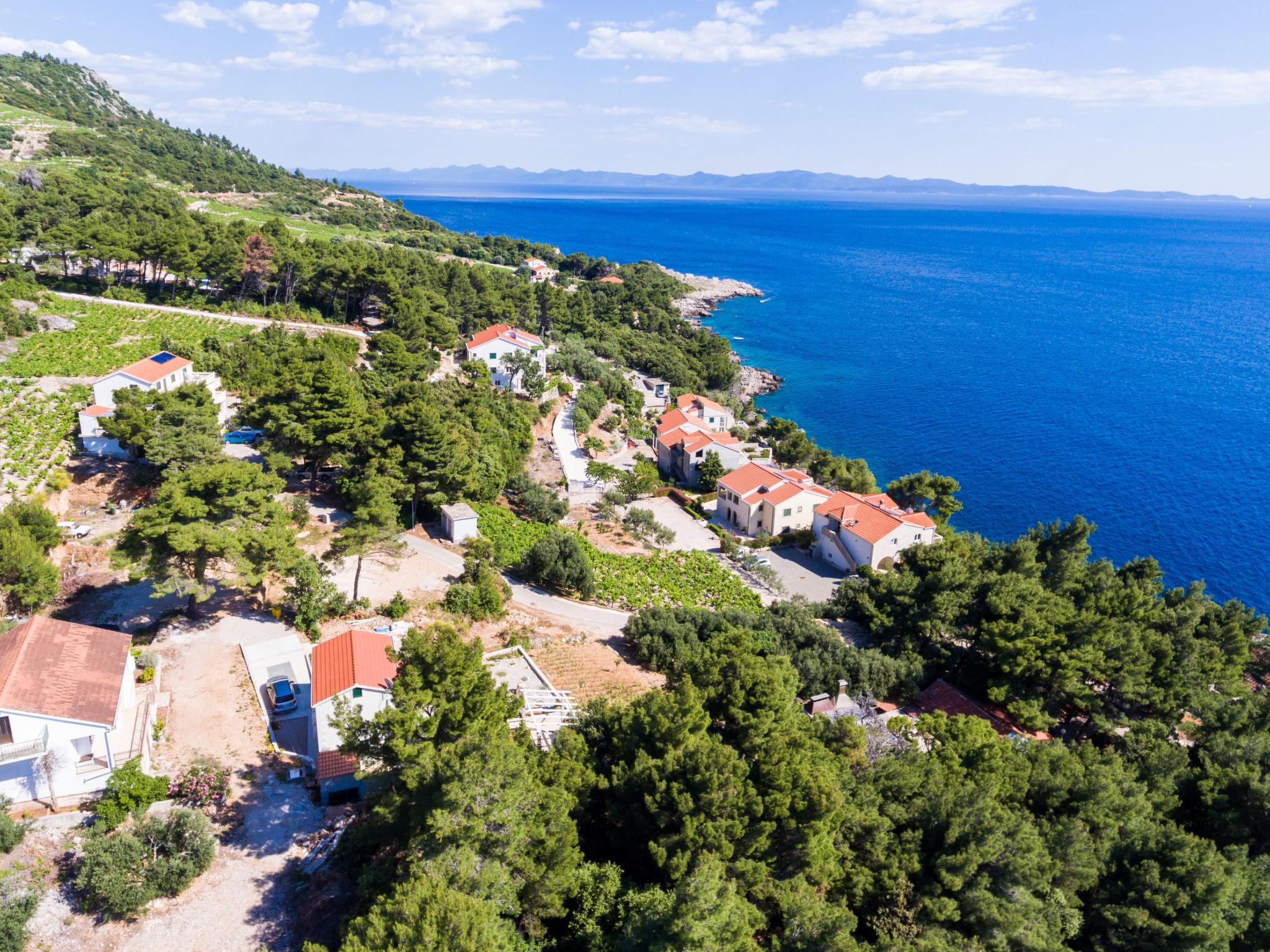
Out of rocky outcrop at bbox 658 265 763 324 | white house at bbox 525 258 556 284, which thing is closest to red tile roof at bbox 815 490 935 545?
rocky outcrop at bbox 658 265 763 324

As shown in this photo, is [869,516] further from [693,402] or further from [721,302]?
[721,302]

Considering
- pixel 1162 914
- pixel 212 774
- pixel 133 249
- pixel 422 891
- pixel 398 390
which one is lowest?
pixel 1162 914

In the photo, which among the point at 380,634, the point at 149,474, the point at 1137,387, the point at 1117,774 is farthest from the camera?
the point at 1137,387

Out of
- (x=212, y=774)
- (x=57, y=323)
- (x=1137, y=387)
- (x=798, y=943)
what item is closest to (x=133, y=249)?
(x=57, y=323)

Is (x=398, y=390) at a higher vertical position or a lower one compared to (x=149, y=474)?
higher

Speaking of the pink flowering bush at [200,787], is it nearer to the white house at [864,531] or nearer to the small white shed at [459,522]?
the small white shed at [459,522]

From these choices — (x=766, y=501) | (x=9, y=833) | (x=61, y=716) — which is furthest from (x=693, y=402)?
(x=9, y=833)

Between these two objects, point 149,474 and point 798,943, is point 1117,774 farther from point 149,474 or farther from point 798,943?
point 149,474
